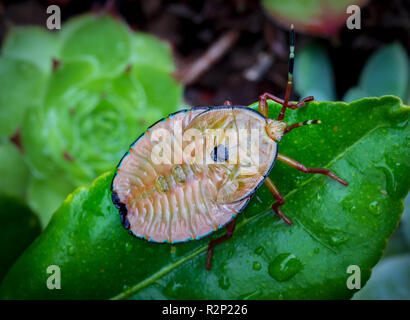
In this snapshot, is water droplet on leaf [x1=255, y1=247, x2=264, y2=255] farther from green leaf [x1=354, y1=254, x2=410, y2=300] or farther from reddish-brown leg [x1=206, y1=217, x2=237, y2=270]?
green leaf [x1=354, y1=254, x2=410, y2=300]

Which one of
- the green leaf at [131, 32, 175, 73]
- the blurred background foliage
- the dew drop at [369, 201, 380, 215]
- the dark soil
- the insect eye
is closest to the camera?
the dew drop at [369, 201, 380, 215]

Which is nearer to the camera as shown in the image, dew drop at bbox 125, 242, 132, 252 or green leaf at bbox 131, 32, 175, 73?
dew drop at bbox 125, 242, 132, 252

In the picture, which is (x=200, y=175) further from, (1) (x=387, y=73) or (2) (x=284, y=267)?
(1) (x=387, y=73)

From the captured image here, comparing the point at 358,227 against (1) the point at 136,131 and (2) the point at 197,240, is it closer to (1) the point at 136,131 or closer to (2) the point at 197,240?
(2) the point at 197,240

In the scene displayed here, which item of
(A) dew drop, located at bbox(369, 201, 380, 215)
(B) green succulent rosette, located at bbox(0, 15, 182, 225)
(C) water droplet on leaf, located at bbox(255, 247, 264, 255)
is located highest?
(B) green succulent rosette, located at bbox(0, 15, 182, 225)

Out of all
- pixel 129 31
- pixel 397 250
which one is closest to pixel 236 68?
pixel 129 31

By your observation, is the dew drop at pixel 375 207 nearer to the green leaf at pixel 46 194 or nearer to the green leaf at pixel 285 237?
the green leaf at pixel 285 237

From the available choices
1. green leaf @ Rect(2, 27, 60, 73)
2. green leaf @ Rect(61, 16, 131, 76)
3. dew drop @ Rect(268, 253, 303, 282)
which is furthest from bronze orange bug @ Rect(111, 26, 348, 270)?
green leaf @ Rect(2, 27, 60, 73)

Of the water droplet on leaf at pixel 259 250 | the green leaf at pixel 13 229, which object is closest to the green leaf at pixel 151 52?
the green leaf at pixel 13 229
